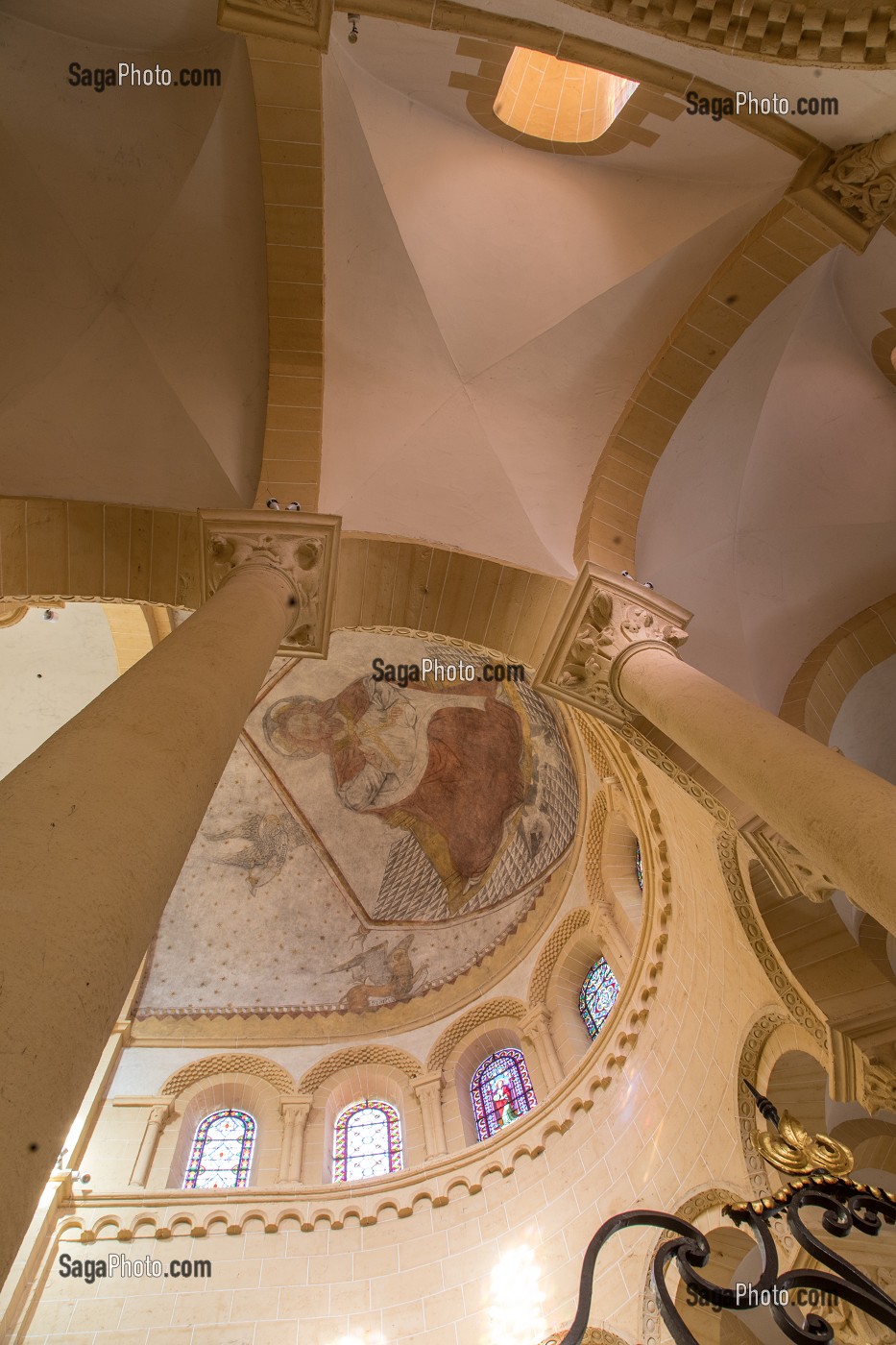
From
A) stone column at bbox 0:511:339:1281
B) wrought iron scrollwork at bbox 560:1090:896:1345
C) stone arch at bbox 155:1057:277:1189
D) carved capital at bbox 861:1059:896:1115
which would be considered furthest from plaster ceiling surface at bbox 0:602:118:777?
wrought iron scrollwork at bbox 560:1090:896:1345

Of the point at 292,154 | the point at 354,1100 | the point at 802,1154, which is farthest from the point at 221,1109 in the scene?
the point at 292,154

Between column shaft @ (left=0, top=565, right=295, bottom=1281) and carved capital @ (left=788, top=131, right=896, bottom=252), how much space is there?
5264 mm

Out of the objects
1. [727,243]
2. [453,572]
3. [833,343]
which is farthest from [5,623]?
[833,343]

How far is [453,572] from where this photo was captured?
6.45 metres

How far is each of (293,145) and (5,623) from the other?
241 inches

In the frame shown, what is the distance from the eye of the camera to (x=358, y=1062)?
11.2 meters

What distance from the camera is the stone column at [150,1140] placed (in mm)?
9047

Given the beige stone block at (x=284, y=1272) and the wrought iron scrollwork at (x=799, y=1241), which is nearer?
the wrought iron scrollwork at (x=799, y=1241)

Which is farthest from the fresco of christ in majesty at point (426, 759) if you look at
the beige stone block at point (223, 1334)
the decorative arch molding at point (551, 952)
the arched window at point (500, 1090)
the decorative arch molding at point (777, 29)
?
the decorative arch molding at point (777, 29)

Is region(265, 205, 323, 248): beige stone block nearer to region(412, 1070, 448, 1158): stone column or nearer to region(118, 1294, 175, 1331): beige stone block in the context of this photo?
region(412, 1070, 448, 1158): stone column

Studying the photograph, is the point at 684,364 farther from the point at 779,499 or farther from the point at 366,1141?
the point at 366,1141

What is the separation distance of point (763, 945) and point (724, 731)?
336 cm

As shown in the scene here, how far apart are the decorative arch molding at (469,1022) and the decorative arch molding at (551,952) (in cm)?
30

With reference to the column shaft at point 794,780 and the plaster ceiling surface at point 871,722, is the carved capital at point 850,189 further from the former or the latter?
the plaster ceiling surface at point 871,722
